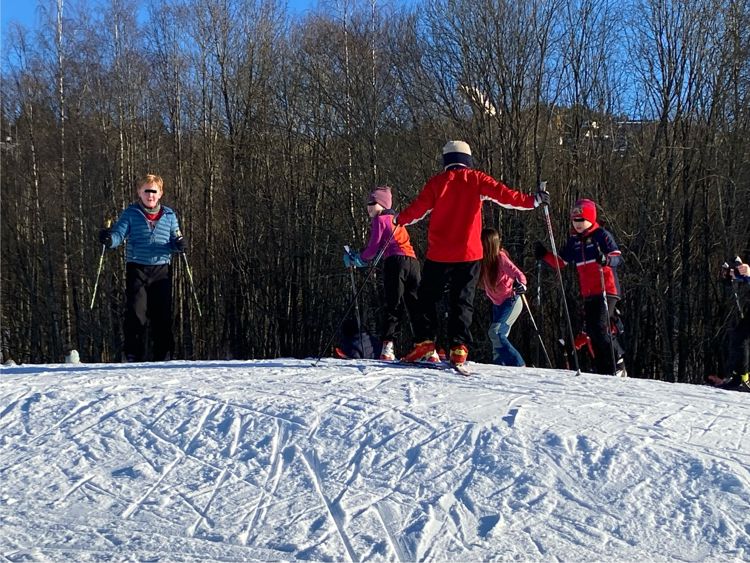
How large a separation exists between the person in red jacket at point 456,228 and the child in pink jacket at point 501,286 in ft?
6.04

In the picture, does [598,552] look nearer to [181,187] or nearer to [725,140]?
[725,140]

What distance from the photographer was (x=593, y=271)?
7.68 meters

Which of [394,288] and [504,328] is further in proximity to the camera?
[504,328]

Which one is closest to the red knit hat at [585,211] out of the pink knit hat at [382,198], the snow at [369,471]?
the pink knit hat at [382,198]

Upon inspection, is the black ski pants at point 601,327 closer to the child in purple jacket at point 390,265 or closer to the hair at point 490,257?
the hair at point 490,257

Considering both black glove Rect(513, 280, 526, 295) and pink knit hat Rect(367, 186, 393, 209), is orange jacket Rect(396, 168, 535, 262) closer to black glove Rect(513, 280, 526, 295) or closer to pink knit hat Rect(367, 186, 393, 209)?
pink knit hat Rect(367, 186, 393, 209)

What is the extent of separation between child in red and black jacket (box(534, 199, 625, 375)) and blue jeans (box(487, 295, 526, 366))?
2.33 feet

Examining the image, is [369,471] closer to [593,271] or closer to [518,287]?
[518,287]

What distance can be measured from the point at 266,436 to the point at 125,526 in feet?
3.99

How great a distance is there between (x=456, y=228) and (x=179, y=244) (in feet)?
11.0

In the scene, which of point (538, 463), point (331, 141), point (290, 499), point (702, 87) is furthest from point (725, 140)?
point (290, 499)

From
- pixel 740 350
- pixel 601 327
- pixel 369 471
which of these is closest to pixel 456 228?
pixel 601 327

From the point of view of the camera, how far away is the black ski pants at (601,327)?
7.63 meters

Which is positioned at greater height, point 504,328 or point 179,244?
point 179,244
